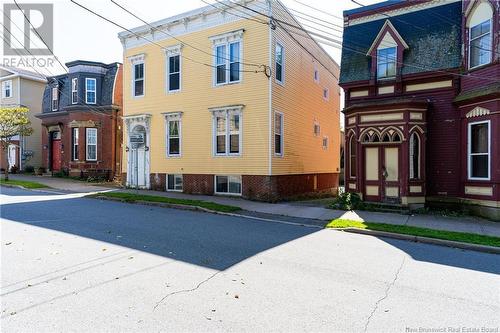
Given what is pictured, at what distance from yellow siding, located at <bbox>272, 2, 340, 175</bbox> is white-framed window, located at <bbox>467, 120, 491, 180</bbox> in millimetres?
7564

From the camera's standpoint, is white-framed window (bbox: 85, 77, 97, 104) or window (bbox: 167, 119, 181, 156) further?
white-framed window (bbox: 85, 77, 97, 104)

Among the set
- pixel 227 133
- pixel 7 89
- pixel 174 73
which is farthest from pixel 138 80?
pixel 7 89

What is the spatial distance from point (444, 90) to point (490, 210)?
473cm

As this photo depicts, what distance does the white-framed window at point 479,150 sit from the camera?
12234 millimetres

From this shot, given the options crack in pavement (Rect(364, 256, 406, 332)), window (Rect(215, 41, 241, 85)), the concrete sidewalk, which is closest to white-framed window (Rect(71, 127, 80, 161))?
window (Rect(215, 41, 241, 85))

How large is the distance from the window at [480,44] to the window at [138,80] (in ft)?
52.3

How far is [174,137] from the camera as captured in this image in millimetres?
19219

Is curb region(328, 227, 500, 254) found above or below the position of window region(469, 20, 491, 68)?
below

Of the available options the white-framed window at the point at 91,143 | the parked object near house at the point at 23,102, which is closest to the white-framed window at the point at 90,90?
the white-framed window at the point at 91,143

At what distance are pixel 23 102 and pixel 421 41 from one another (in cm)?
3321

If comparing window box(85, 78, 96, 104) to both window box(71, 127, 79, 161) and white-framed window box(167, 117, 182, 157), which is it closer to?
window box(71, 127, 79, 161)

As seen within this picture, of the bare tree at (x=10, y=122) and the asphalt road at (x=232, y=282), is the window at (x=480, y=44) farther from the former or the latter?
the bare tree at (x=10, y=122)

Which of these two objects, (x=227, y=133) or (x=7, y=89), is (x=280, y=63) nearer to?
(x=227, y=133)

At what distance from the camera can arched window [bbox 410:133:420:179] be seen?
13.5 m
